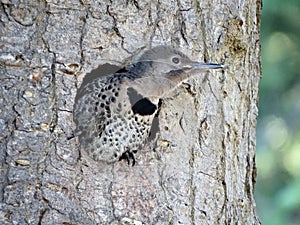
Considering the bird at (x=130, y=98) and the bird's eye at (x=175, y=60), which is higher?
the bird's eye at (x=175, y=60)

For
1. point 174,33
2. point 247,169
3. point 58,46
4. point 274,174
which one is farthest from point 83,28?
point 274,174

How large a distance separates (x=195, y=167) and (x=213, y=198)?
130 millimetres

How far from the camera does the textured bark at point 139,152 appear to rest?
10.4 ft

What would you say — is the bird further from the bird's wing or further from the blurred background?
the blurred background

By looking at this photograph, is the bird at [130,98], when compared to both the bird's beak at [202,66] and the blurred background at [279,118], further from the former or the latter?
the blurred background at [279,118]

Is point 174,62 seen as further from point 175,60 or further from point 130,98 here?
point 130,98

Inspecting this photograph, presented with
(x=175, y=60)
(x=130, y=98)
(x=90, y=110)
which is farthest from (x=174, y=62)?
(x=90, y=110)

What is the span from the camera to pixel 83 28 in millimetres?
3314

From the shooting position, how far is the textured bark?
125 inches

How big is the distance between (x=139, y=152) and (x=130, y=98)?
0.20 metres

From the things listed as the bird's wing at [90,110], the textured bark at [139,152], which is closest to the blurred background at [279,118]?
the textured bark at [139,152]

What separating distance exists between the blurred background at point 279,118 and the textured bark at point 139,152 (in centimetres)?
256

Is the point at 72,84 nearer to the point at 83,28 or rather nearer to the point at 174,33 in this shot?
the point at 83,28

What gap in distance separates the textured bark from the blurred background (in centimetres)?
256
